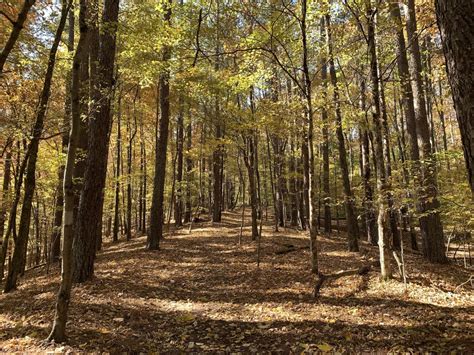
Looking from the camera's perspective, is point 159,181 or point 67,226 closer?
point 67,226

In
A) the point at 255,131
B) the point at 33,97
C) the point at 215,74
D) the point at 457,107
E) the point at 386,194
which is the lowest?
the point at 386,194

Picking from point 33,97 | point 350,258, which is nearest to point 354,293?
point 350,258

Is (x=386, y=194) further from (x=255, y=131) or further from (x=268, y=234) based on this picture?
(x=268, y=234)

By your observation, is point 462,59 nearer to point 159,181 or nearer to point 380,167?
point 380,167

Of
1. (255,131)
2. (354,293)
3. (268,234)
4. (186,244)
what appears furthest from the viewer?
(268,234)

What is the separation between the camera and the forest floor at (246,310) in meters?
5.68

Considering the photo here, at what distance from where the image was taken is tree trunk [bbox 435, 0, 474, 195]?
282 cm

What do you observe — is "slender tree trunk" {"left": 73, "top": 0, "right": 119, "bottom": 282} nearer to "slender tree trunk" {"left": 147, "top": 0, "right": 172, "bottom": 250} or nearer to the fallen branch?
"slender tree trunk" {"left": 147, "top": 0, "right": 172, "bottom": 250}

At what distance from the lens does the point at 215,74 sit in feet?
45.4

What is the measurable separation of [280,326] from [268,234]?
11994 millimetres

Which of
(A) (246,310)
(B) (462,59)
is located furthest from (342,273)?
(B) (462,59)

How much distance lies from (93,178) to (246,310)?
5357mm

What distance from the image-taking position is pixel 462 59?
2869mm

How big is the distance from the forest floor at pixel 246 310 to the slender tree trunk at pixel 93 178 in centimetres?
72
